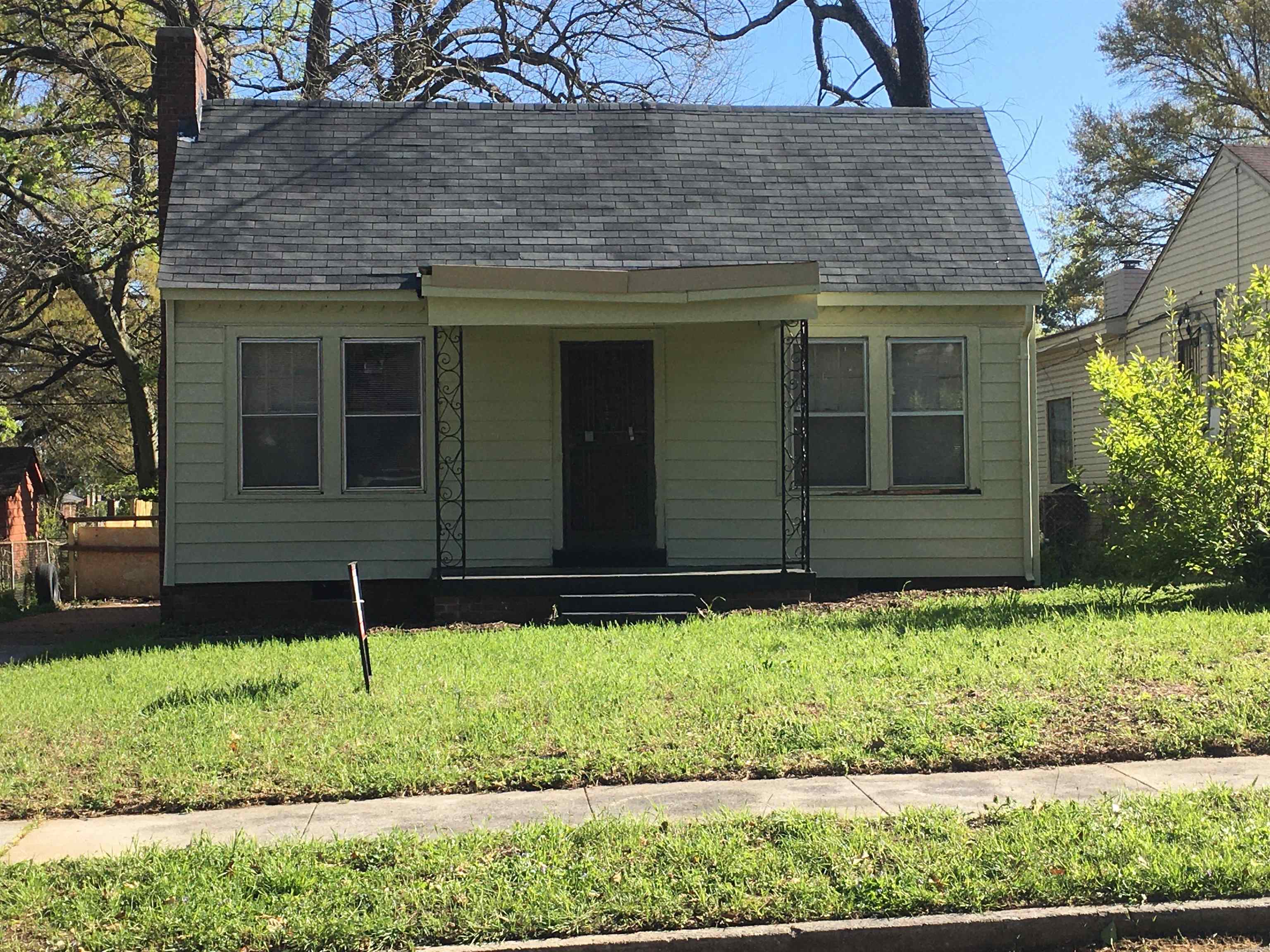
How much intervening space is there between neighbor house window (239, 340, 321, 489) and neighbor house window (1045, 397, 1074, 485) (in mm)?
15799

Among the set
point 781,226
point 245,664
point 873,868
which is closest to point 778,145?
point 781,226

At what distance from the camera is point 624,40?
23.0 metres

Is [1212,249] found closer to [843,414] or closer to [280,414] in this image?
[843,414]

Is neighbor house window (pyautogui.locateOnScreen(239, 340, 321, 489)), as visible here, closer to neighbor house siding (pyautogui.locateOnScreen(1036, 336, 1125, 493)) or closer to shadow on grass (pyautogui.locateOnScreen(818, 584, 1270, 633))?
shadow on grass (pyautogui.locateOnScreen(818, 584, 1270, 633))

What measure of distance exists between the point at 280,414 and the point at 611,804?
798cm

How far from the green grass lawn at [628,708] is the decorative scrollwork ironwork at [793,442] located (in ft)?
8.75

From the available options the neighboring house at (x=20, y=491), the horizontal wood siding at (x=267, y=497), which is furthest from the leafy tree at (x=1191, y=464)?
the neighboring house at (x=20, y=491)

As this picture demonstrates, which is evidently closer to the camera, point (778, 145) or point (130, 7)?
point (778, 145)

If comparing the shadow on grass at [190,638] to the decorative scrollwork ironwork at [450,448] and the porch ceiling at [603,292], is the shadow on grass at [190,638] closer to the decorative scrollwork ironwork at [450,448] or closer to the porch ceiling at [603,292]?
the decorative scrollwork ironwork at [450,448]

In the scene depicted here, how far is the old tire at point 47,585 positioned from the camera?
18.9 m

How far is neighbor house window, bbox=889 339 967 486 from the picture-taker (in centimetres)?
1341

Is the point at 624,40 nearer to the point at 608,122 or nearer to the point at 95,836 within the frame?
the point at 608,122

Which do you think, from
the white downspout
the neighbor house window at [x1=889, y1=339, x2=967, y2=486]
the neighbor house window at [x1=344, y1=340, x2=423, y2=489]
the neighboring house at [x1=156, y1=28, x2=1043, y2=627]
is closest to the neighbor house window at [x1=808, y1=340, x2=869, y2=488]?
the neighboring house at [x1=156, y1=28, x2=1043, y2=627]

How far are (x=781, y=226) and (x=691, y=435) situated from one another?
2.59 m
